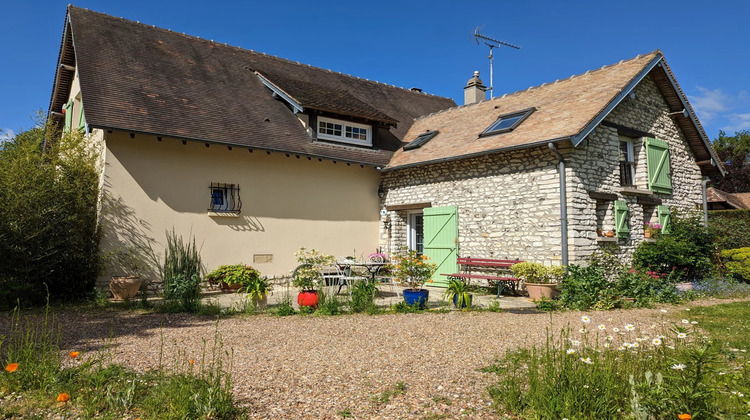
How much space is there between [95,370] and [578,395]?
3.62 m

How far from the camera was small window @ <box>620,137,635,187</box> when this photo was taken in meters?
11.5

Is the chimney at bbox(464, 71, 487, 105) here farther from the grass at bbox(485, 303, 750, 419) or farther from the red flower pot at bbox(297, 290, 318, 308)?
the grass at bbox(485, 303, 750, 419)

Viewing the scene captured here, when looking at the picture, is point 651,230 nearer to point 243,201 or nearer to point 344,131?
point 344,131

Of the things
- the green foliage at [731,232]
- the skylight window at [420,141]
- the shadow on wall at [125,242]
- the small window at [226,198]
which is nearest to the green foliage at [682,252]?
the green foliage at [731,232]

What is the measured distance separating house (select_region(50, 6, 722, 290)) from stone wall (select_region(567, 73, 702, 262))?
1.7 inches

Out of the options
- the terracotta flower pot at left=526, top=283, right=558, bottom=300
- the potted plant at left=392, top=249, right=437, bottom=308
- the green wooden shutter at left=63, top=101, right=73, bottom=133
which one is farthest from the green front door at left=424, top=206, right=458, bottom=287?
the green wooden shutter at left=63, top=101, right=73, bottom=133

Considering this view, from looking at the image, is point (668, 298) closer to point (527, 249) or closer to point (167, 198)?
point (527, 249)

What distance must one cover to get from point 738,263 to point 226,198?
12056mm

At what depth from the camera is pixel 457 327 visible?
20.7ft

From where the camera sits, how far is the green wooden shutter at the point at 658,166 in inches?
451

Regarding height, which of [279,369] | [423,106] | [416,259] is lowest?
[279,369]

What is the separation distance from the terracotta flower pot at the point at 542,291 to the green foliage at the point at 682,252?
279 cm

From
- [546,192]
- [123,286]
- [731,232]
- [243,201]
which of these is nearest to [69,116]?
[243,201]

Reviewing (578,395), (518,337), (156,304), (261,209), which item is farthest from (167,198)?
(578,395)
